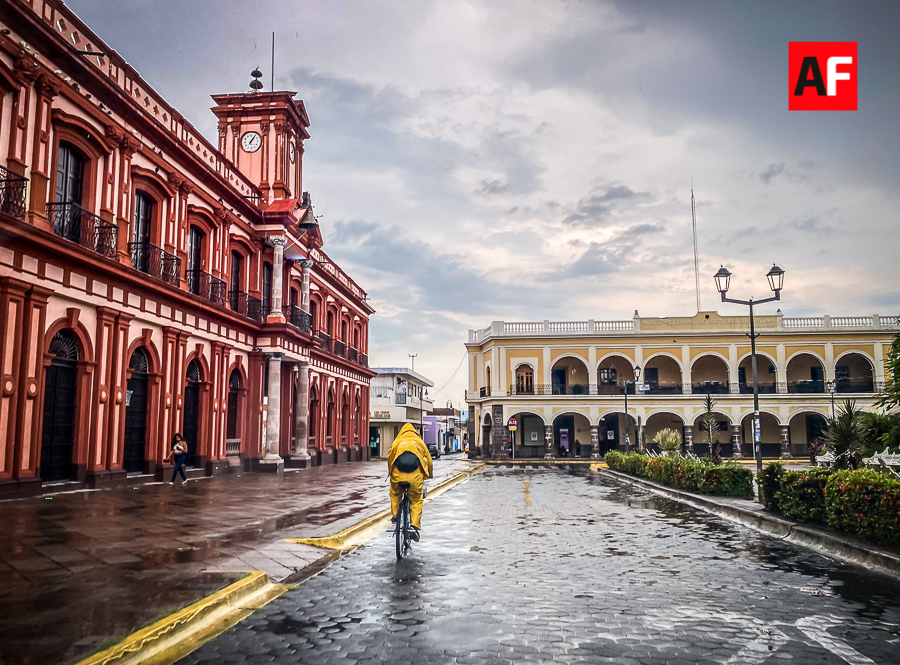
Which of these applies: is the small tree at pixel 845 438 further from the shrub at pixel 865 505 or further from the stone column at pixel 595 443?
the stone column at pixel 595 443

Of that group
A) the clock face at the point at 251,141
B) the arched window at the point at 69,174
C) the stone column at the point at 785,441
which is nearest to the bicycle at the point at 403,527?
the arched window at the point at 69,174

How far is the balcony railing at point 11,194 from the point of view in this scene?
43.1 feet

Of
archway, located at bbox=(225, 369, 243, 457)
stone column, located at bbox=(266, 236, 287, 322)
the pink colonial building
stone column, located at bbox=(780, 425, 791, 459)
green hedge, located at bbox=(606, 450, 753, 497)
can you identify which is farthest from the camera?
stone column, located at bbox=(780, 425, 791, 459)

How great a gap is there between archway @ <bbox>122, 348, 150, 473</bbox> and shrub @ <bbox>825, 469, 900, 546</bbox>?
622 inches

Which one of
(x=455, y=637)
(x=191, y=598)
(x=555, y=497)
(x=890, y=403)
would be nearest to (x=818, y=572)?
(x=890, y=403)

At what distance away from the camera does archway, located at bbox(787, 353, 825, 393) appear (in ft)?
170

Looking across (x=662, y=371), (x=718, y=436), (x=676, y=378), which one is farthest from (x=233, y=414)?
(x=718, y=436)

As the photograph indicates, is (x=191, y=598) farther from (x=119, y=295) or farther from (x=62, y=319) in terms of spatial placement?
(x=119, y=295)

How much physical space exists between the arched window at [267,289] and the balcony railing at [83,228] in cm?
1079

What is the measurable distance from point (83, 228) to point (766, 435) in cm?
5015

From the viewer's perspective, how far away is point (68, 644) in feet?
14.5

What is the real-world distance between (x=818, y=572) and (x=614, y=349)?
46151 mm

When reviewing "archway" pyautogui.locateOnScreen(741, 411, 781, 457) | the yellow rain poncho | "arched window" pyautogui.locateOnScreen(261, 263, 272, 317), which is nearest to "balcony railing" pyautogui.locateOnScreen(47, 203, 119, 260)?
the yellow rain poncho

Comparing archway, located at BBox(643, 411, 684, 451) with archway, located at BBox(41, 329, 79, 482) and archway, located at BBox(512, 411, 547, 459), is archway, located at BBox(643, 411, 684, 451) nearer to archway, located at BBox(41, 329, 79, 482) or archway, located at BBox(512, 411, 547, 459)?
archway, located at BBox(512, 411, 547, 459)
